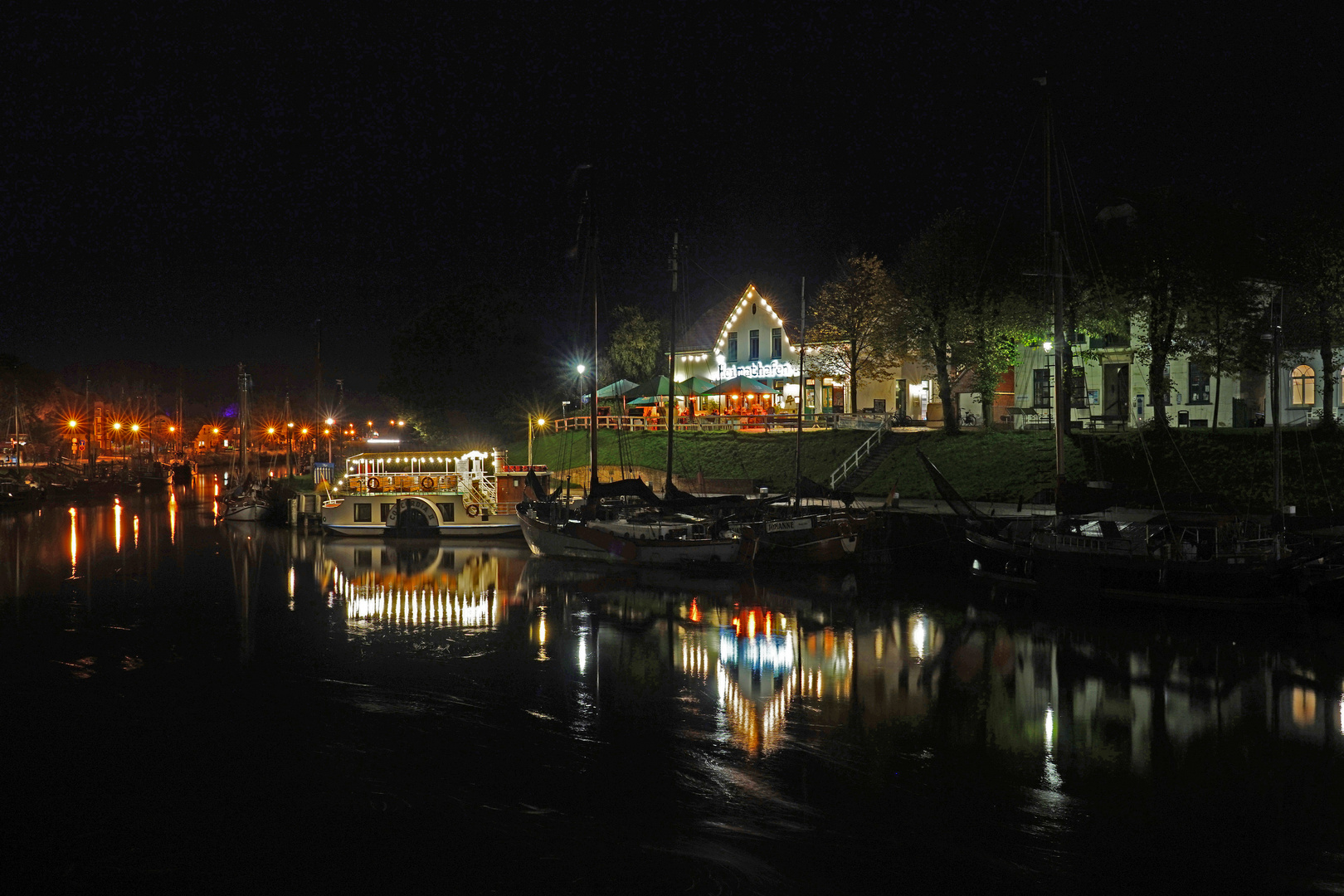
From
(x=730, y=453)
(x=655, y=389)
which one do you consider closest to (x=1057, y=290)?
(x=730, y=453)

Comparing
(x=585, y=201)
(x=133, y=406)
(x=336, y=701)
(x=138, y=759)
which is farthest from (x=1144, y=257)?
(x=133, y=406)

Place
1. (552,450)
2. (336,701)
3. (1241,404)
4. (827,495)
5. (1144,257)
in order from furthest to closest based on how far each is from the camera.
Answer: (552,450), (1241,404), (1144,257), (827,495), (336,701)

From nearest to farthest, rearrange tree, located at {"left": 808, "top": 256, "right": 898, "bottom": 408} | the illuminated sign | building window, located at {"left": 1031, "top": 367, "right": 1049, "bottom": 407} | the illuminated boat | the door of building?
the illuminated boat → the door of building → building window, located at {"left": 1031, "top": 367, "right": 1049, "bottom": 407} → tree, located at {"left": 808, "top": 256, "right": 898, "bottom": 408} → the illuminated sign

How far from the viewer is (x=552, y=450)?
65.6 meters

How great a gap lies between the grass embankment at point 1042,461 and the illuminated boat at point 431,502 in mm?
9645

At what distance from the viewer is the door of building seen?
47719 mm

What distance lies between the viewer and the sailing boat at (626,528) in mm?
33750

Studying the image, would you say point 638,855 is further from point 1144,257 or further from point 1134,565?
point 1144,257

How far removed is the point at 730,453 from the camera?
52281 millimetres

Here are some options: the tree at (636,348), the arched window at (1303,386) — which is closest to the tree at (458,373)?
the tree at (636,348)

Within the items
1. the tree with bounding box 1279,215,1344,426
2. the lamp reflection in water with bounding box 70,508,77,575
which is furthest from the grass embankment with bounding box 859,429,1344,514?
the lamp reflection in water with bounding box 70,508,77,575

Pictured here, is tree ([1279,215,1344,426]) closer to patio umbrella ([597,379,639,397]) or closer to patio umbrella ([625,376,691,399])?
patio umbrella ([625,376,691,399])

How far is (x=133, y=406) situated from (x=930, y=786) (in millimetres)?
149897

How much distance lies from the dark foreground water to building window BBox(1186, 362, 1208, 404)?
2311 cm
